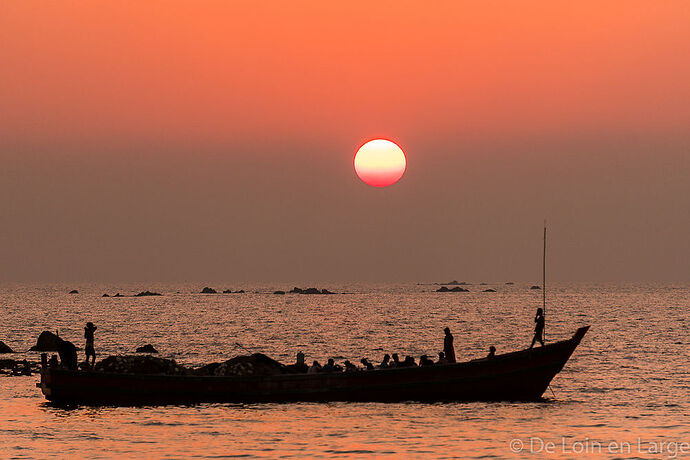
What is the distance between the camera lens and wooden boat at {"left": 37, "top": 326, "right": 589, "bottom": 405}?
1513 inches

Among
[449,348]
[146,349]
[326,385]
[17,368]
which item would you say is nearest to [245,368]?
[326,385]

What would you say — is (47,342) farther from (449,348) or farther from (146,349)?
(449,348)

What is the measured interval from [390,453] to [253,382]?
10.5m

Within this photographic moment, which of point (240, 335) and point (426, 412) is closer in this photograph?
point (426, 412)

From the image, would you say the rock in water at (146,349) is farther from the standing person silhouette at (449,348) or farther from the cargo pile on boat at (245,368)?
the standing person silhouette at (449,348)

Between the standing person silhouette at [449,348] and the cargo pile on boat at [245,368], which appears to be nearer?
the standing person silhouette at [449,348]

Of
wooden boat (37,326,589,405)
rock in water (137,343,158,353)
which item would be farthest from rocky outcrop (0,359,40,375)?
rock in water (137,343,158,353)

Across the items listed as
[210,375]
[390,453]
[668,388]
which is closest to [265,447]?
[390,453]

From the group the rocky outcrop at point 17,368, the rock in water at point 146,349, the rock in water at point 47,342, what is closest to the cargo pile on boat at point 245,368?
the rocky outcrop at point 17,368

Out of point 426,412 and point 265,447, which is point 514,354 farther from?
point 265,447

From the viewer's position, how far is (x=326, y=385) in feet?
127

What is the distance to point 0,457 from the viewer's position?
29438 millimetres

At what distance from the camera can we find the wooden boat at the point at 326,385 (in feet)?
126

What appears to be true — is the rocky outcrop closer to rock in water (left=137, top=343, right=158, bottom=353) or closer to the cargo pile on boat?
the cargo pile on boat
